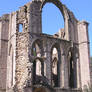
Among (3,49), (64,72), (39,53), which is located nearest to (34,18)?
(39,53)

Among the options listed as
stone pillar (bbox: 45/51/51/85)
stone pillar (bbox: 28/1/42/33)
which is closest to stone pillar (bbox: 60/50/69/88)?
stone pillar (bbox: 45/51/51/85)

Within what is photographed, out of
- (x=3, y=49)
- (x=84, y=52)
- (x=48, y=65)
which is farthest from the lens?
(x=84, y=52)

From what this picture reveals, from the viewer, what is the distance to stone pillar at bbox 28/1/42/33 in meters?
19.9

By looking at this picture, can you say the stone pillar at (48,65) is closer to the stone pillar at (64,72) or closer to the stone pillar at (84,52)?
the stone pillar at (64,72)

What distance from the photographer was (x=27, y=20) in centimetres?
1997

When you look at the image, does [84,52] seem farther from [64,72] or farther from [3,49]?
[3,49]

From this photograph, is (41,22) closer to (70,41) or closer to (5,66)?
(70,41)

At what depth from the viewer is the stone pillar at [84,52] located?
21.6 meters

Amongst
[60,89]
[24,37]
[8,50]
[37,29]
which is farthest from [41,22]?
[60,89]

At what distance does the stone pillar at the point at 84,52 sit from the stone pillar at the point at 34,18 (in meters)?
4.79

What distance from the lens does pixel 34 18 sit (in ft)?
66.7

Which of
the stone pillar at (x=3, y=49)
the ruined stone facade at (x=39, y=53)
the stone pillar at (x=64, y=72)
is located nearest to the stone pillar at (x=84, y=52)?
the ruined stone facade at (x=39, y=53)

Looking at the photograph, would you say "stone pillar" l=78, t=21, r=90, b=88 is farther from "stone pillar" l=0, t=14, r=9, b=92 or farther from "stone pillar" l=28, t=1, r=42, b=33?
"stone pillar" l=0, t=14, r=9, b=92

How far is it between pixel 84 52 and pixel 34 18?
19.3ft
